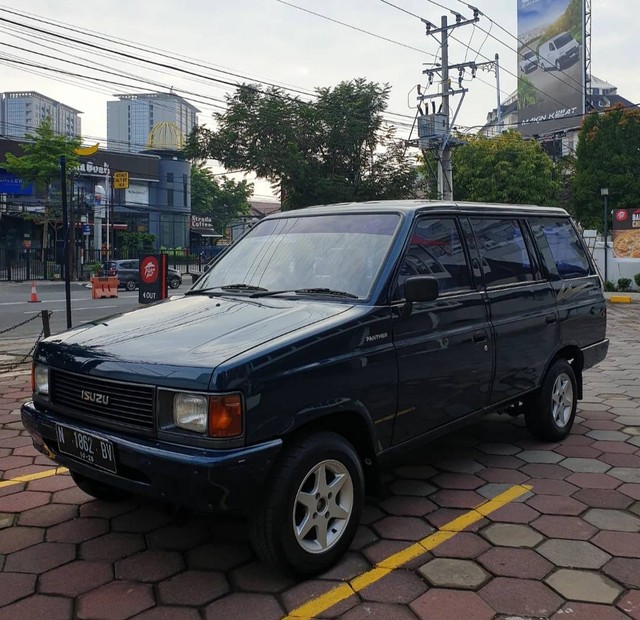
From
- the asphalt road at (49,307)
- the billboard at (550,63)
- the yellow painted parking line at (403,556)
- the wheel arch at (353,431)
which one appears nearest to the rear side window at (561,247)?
the yellow painted parking line at (403,556)

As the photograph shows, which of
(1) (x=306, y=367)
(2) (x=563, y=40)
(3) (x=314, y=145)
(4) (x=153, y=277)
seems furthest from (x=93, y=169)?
(2) (x=563, y=40)

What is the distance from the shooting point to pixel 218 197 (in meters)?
67.2

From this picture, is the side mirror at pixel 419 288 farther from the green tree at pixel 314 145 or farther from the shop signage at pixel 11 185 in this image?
the shop signage at pixel 11 185

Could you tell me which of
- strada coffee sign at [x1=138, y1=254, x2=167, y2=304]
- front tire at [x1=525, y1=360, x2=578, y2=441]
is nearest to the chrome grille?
front tire at [x1=525, y1=360, x2=578, y2=441]

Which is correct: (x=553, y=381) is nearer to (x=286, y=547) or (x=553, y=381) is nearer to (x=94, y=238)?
(x=286, y=547)

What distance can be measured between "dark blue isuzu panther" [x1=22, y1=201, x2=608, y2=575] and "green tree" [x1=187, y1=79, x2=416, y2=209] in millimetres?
19000

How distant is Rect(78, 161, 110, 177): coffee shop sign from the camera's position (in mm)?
42966

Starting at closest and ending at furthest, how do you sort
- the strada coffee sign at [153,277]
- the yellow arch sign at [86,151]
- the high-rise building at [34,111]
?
the strada coffee sign at [153,277], the yellow arch sign at [86,151], the high-rise building at [34,111]

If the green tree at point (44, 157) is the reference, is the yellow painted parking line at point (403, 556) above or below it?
below

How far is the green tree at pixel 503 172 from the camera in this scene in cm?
3647

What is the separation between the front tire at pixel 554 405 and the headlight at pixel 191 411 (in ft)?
9.93

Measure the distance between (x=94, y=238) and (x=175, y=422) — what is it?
143ft

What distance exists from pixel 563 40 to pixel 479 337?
73069mm

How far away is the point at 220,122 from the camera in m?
23.6
